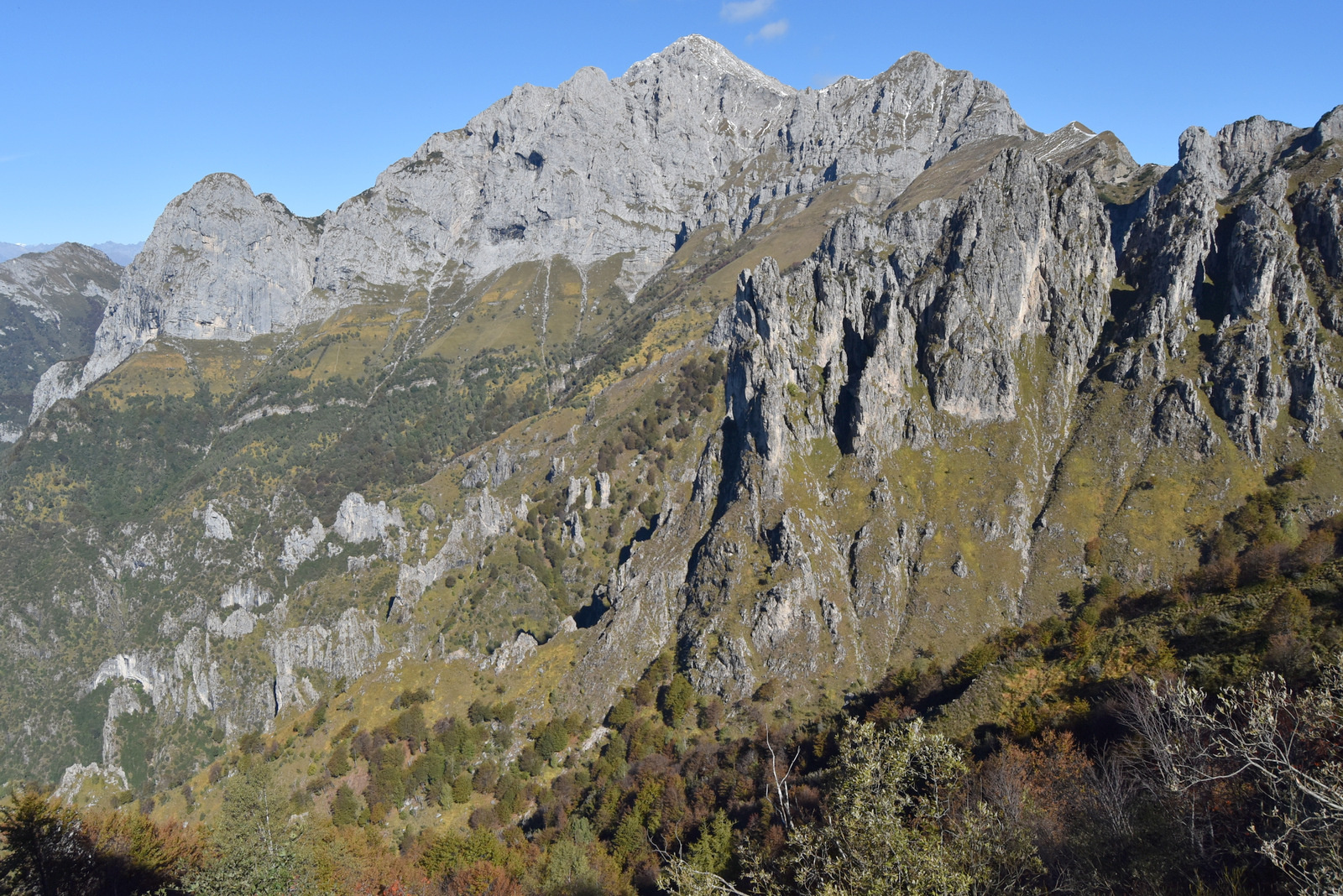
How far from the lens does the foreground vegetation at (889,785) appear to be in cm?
2375

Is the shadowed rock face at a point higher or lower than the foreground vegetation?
higher

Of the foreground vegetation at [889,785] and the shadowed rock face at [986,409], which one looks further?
the shadowed rock face at [986,409]

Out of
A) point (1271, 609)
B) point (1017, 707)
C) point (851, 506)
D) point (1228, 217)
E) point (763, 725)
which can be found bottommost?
point (763, 725)

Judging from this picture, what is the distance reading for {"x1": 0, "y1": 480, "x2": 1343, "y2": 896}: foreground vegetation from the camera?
2375 cm

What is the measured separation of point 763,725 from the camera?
A: 92.8 meters

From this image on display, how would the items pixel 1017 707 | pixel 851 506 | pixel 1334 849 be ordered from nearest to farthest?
pixel 1334 849 < pixel 1017 707 < pixel 851 506

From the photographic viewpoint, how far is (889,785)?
25.4m

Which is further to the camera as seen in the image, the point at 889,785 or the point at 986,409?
the point at 986,409

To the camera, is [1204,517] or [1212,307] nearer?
[1204,517]

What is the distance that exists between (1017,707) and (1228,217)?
400 ft

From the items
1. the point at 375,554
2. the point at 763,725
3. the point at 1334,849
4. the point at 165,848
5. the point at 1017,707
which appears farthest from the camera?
the point at 375,554

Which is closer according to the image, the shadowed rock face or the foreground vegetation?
the foreground vegetation

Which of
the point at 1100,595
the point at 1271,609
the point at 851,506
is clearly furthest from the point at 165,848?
the point at 1100,595

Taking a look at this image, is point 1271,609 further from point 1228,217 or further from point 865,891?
point 1228,217
